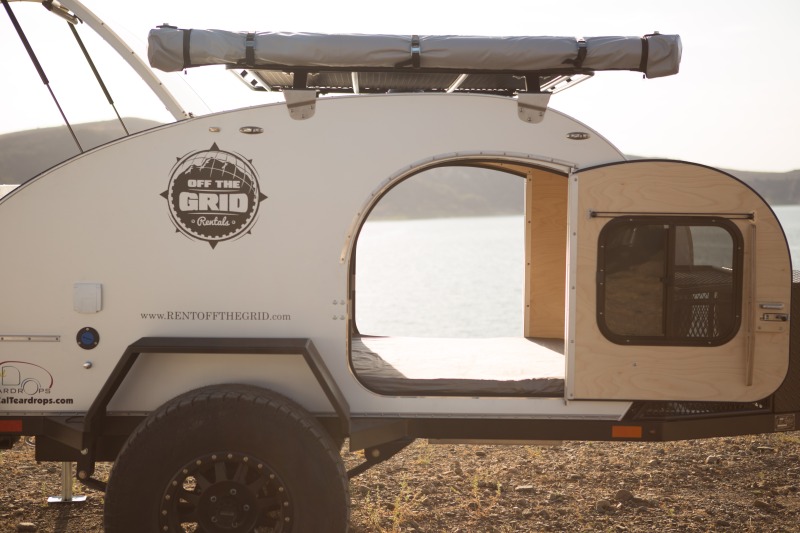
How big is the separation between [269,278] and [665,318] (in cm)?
236

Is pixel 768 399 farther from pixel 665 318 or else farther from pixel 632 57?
pixel 632 57

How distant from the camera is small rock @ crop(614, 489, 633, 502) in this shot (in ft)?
18.6

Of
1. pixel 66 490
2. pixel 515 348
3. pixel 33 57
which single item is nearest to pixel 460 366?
pixel 515 348

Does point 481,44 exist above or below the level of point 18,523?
above

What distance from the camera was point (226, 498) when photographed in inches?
154

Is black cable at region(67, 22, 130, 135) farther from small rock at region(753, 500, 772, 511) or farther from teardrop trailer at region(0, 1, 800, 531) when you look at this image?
small rock at region(753, 500, 772, 511)

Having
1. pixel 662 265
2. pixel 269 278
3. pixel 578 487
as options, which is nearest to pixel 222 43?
pixel 269 278

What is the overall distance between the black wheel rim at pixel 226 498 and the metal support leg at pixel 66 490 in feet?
6.39

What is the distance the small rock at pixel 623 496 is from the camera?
18.6 ft

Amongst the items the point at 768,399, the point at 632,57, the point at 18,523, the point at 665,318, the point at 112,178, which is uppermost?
the point at 632,57

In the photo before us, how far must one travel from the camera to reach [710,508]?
218 inches

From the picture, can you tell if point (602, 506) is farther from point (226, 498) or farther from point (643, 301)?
point (226, 498)

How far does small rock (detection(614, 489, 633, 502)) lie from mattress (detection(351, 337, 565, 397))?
1.21m

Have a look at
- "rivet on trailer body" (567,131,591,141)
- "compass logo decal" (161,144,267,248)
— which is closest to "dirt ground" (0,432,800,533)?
"compass logo decal" (161,144,267,248)
